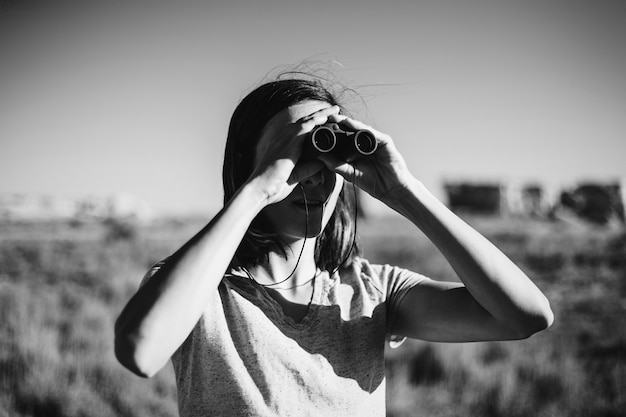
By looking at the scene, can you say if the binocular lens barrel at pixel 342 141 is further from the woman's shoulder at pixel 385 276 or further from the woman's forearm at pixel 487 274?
the woman's shoulder at pixel 385 276

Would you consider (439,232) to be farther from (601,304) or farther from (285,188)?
(601,304)

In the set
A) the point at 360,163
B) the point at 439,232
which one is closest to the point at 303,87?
the point at 360,163

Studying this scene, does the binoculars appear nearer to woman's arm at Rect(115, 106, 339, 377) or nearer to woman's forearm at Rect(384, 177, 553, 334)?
woman's arm at Rect(115, 106, 339, 377)

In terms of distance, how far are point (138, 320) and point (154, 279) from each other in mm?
115

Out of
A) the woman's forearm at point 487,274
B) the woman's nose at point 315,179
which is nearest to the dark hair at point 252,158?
the woman's nose at point 315,179

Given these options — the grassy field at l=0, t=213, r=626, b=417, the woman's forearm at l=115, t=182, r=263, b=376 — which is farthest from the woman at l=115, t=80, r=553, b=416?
the grassy field at l=0, t=213, r=626, b=417

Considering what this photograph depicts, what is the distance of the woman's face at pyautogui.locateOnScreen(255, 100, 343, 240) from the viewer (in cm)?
165

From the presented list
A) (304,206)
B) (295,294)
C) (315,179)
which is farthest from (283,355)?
(315,179)

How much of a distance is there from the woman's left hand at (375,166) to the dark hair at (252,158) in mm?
298

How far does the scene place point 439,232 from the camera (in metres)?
1.53

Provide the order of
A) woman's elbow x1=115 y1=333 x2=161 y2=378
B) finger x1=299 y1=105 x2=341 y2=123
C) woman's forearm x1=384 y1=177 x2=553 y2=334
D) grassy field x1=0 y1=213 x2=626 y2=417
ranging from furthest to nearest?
grassy field x1=0 y1=213 x2=626 y2=417 < finger x1=299 y1=105 x2=341 y2=123 < woman's forearm x1=384 y1=177 x2=553 y2=334 < woman's elbow x1=115 y1=333 x2=161 y2=378

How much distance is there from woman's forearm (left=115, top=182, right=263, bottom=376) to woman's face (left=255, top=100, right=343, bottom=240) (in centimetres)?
32

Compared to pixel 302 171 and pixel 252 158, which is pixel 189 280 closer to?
pixel 302 171

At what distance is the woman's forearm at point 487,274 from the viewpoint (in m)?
1.46
